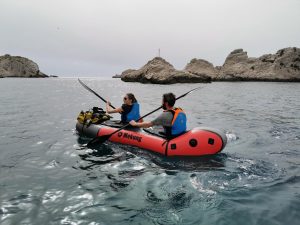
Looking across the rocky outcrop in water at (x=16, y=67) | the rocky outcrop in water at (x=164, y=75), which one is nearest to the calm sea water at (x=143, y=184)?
the rocky outcrop in water at (x=164, y=75)

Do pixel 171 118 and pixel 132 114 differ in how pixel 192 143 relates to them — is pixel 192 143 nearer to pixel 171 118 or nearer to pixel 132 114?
pixel 171 118

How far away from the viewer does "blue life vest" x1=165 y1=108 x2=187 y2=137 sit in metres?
8.85

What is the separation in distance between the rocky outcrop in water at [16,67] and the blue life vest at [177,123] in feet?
521

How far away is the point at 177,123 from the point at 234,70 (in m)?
83.6

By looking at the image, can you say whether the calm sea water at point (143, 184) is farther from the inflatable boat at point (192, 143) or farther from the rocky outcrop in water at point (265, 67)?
the rocky outcrop in water at point (265, 67)

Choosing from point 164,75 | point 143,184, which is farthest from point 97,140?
point 164,75

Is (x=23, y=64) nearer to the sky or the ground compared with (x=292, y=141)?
nearer to the sky

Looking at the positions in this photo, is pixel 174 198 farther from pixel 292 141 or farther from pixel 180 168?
pixel 292 141

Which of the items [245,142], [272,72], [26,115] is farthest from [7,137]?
[272,72]

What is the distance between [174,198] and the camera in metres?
6.00

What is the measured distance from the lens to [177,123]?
896cm

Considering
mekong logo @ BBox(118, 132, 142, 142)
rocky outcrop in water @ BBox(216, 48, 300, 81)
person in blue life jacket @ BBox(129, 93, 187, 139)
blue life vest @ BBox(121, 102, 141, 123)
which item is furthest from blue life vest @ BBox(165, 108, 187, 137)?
rocky outcrop in water @ BBox(216, 48, 300, 81)

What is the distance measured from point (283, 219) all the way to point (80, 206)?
3671 mm

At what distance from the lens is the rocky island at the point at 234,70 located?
66.1m
